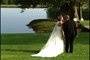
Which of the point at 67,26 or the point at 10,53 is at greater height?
the point at 67,26

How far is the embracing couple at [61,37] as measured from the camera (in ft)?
54.1

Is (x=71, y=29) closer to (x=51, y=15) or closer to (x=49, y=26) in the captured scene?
(x=49, y=26)

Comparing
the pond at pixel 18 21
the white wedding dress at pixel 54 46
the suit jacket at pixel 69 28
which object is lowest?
the pond at pixel 18 21

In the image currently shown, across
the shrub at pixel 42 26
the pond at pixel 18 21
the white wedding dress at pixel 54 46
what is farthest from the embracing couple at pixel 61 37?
the shrub at pixel 42 26

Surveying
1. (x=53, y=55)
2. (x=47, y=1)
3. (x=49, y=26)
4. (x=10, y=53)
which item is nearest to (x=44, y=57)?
(x=53, y=55)

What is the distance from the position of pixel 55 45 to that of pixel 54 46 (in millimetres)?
82

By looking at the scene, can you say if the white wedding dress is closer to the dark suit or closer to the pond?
the dark suit

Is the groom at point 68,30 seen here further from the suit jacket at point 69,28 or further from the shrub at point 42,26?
the shrub at point 42,26

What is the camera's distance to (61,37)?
1683cm

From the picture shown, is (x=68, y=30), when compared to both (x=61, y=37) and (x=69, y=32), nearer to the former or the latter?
(x=69, y=32)

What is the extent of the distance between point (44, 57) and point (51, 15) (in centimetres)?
3027

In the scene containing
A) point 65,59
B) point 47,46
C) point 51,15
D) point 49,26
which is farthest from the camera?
point 51,15

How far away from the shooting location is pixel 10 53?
55.7 feet

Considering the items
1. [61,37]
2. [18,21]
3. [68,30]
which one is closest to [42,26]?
[18,21]
